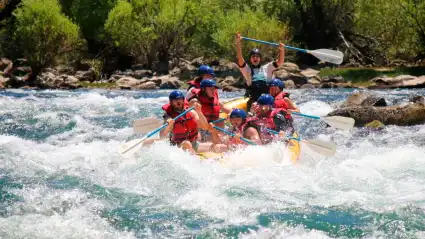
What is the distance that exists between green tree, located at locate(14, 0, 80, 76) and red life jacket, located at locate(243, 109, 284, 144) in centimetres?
1881

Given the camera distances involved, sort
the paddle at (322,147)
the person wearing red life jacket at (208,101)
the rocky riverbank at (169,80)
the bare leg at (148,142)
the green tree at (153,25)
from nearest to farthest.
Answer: the paddle at (322,147) < the bare leg at (148,142) < the person wearing red life jacket at (208,101) < the rocky riverbank at (169,80) < the green tree at (153,25)

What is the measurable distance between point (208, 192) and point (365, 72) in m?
20.4

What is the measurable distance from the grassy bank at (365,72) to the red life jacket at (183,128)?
1650 cm

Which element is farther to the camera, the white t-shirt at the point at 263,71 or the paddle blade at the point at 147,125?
the white t-shirt at the point at 263,71

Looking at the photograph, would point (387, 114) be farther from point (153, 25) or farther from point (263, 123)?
point (153, 25)

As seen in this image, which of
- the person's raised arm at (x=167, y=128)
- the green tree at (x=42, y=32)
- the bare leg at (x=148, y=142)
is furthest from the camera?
the green tree at (x=42, y=32)

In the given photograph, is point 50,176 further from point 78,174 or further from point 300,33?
point 300,33

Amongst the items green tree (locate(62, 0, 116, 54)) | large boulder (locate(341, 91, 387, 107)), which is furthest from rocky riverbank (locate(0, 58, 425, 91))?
large boulder (locate(341, 91, 387, 107))

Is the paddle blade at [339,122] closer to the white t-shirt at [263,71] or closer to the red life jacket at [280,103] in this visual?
the red life jacket at [280,103]

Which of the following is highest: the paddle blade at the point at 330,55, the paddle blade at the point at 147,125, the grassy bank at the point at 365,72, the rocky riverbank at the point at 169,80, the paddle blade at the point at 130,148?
the paddle blade at the point at 330,55

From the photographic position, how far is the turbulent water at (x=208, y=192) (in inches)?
190

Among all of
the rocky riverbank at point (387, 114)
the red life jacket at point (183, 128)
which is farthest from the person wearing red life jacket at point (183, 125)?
the rocky riverbank at point (387, 114)

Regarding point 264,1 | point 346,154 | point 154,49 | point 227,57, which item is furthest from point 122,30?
point 346,154

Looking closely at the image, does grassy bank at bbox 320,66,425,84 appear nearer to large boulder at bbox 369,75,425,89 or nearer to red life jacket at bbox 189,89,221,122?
large boulder at bbox 369,75,425,89
